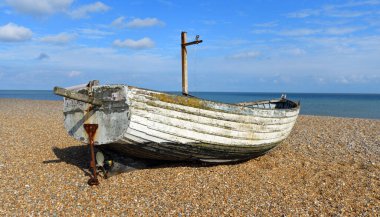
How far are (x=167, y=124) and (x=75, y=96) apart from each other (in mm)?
1985

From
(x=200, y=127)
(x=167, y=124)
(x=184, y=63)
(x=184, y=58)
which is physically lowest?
(x=200, y=127)

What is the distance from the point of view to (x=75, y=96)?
6.40 meters

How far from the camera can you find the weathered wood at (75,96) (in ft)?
20.6

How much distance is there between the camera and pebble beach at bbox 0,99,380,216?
592 cm

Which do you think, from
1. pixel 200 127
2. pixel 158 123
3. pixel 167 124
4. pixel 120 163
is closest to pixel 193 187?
pixel 200 127

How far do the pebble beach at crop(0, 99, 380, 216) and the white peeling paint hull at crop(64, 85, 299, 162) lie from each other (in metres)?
0.67

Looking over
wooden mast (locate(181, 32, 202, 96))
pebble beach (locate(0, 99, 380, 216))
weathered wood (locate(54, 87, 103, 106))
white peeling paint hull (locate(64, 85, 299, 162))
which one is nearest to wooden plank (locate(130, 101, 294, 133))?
white peeling paint hull (locate(64, 85, 299, 162))

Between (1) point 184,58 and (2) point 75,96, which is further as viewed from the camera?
(1) point 184,58

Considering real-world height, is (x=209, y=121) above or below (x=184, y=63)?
below

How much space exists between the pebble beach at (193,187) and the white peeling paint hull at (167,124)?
667 millimetres

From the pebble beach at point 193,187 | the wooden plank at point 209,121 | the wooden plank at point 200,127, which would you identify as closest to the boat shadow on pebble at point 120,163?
the pebble beach at point 193,187

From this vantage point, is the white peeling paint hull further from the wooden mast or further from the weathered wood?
the wooden mast

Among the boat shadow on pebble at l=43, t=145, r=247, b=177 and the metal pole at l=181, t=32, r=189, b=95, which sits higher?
the metal pole at l=181, t=32, r=189, b=95

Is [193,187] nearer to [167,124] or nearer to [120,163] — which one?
[167,124]
